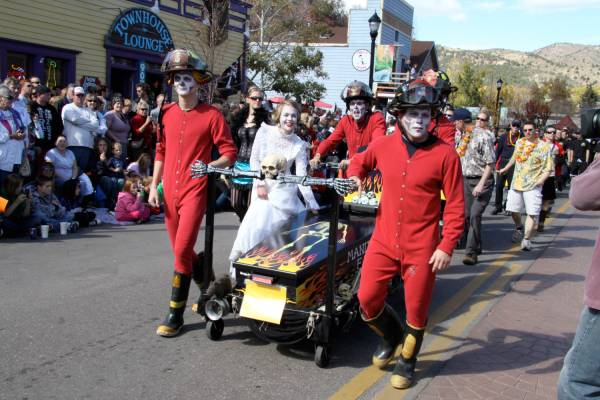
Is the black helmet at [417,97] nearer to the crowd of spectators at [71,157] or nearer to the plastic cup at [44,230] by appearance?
the crowd of spectators at [71,157]

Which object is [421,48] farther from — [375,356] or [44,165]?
[375,356]

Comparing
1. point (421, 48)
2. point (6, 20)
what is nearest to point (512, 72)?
point (421, 48)

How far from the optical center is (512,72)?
169500 millimetres

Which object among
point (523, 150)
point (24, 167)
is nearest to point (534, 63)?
point (523, 150)

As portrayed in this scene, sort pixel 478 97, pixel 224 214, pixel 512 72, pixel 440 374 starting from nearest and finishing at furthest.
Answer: pixel 440 374 → pixel 224 214 → pixel 478 97 → pixel 512 72

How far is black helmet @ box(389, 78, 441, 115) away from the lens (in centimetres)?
Answer: 382

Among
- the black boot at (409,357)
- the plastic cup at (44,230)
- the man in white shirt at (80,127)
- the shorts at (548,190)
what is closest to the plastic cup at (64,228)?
the plastic cup at (44,230)

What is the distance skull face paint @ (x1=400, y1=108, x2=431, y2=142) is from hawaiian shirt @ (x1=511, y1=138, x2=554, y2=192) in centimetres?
594

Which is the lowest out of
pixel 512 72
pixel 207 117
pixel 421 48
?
pixel 207 117

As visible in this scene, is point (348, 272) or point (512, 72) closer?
point (348, 272)

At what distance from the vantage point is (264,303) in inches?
173

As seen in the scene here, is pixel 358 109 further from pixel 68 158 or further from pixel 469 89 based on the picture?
pixel 469 89

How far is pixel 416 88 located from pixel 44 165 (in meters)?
7.21

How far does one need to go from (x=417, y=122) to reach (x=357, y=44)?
122 ft
